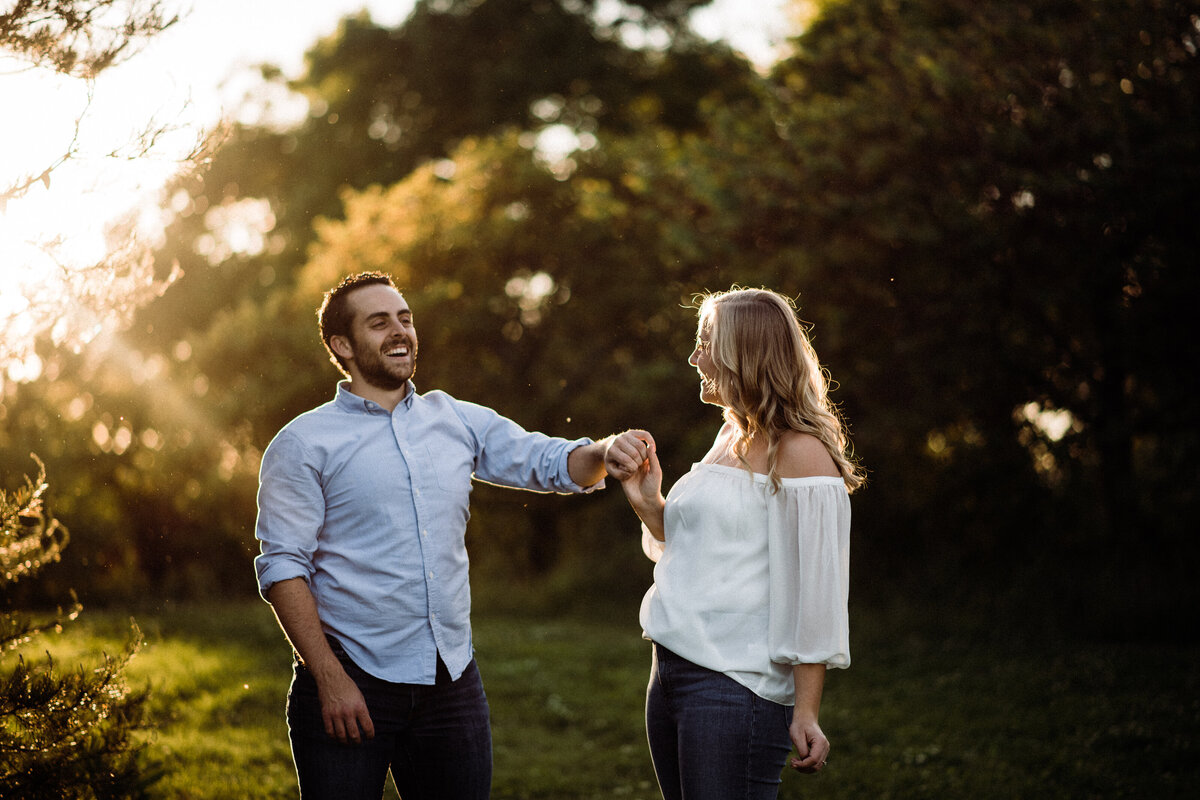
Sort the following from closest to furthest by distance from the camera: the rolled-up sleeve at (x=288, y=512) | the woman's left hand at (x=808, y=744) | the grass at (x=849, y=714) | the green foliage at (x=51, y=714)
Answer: the woman's left hand at (x=808, y=744)
the rolled-up sleeve at (x=288, y=512)
the green foliage at (x=51, y=714)
the grass at (x=849, y=714)

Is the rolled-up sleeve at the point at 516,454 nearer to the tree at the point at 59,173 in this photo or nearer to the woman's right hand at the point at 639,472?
the woman's right hand at the point at 639,472

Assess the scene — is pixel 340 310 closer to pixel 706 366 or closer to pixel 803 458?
pixel 706 366

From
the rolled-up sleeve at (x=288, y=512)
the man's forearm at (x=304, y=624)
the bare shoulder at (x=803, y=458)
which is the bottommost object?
the man's forearm at (x=304, y=624)

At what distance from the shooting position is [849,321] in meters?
11.9

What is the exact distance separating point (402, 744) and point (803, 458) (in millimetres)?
1468

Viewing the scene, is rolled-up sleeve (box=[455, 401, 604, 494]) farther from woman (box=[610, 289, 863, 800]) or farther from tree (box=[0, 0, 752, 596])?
tree (box=[0, 0, 752, 596])

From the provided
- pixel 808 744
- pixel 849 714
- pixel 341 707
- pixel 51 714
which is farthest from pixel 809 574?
pixel 849 714

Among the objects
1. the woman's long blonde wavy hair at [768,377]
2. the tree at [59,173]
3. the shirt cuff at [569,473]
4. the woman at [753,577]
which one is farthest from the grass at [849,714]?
the woman's long blonde wavy hair at [768,377]

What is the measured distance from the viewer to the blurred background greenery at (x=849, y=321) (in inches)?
404

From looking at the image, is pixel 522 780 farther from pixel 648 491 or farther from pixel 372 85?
pixel 372 85

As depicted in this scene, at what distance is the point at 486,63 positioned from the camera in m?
19.5

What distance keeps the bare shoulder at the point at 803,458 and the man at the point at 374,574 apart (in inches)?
21.6

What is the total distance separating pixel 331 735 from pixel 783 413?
1553 mm

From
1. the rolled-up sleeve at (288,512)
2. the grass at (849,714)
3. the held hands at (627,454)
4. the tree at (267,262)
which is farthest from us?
the tree at (267,262)
